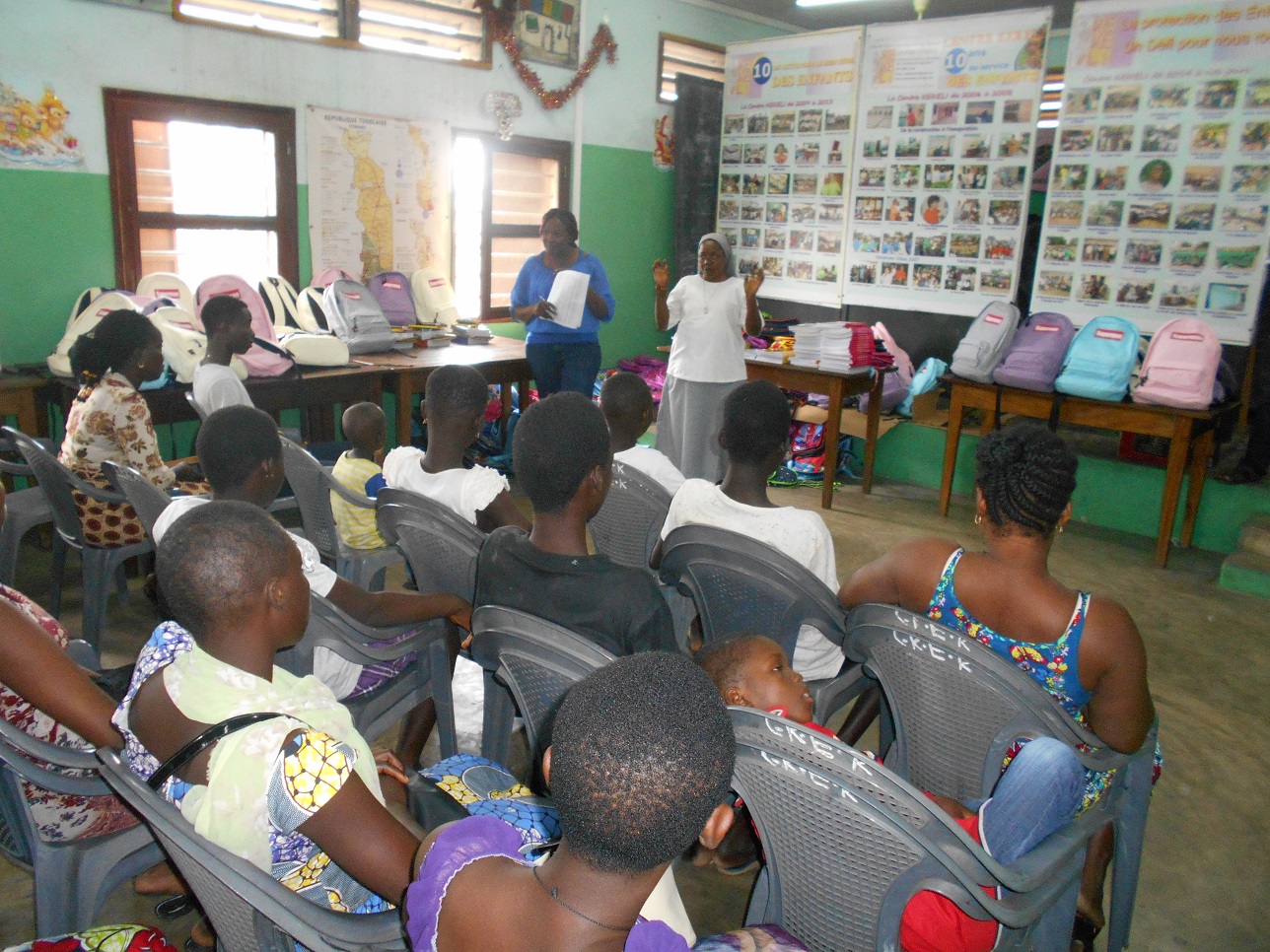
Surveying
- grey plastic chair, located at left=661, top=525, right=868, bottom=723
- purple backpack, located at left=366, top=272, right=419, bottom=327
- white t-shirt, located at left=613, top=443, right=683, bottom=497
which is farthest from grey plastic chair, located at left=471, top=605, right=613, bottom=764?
purple backpack, located at left=366, top=272, right=419, bottom=327

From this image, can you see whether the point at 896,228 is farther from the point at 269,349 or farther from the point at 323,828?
the point at 323,828

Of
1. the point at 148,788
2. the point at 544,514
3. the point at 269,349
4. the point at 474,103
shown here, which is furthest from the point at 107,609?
the point at 474,103

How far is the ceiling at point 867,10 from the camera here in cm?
748

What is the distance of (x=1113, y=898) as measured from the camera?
186 centimetres

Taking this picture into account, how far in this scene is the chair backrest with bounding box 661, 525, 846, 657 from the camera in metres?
1.95

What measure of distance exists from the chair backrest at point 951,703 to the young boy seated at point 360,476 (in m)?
1.61

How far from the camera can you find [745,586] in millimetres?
2035

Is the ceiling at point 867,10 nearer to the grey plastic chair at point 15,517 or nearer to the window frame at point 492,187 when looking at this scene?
the window frame at point 492,187

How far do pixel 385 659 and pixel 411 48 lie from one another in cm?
491

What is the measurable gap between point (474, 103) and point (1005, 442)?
5320 millimetres

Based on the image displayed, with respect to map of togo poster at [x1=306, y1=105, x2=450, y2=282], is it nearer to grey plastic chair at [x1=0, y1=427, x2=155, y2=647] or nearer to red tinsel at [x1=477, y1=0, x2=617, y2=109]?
red tinsel at [x1=477, y1=0, x2=617, y2=109]

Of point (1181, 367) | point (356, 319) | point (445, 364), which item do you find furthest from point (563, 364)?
point (1181, 367)

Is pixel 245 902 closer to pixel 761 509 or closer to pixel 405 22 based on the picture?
pixel 761 509

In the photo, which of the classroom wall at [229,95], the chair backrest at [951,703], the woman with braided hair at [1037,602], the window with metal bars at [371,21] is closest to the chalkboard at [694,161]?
the classroom wall at [229,95]
